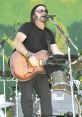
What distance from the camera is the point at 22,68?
4.19 meters

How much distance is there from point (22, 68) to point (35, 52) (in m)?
0.22

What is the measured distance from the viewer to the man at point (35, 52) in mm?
4074

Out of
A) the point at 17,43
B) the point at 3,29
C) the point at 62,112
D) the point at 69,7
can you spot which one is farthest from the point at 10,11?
the point at 17,43

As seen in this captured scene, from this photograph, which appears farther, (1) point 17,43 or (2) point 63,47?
(2) point 63,47

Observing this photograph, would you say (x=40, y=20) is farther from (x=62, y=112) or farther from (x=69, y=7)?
(x=69, y=7)

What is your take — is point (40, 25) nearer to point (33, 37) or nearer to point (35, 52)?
point (33, 37)

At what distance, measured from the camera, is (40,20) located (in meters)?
4.23

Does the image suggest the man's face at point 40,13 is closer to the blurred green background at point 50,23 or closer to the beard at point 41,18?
the beard at point 41,18

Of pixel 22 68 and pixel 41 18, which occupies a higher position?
pixel 41 18

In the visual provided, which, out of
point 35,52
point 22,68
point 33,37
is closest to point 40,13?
point 33,37

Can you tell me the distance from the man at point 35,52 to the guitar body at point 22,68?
5cm

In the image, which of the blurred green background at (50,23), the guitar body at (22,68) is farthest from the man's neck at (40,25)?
the blurred green background at (50,23)

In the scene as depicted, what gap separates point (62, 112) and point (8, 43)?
1686 millimetres

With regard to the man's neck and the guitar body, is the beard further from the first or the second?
the guitar body
